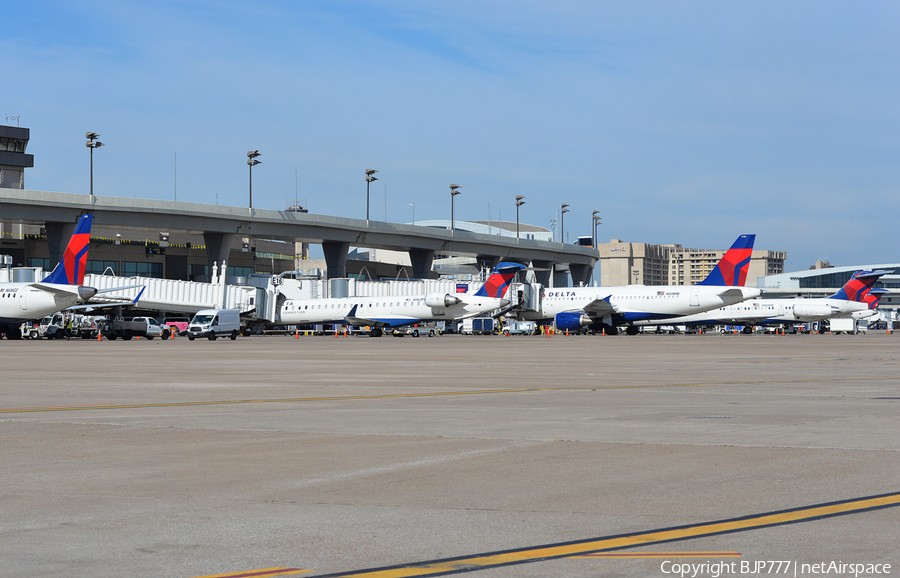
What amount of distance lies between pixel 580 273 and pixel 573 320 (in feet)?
223

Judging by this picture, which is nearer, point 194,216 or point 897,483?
point 897,483

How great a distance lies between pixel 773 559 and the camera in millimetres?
5891

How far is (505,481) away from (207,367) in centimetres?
2217

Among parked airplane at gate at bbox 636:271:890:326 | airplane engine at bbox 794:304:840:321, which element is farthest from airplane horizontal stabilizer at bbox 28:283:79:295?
airplane engine at bbox 794:304:840:321

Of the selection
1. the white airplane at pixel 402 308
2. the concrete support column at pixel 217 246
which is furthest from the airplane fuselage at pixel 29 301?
the concrete support column at pixel 217 246

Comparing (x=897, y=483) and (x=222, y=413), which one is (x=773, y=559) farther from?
(x=222, y=413)

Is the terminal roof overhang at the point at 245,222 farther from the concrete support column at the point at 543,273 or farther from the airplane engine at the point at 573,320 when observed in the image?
the airplane engine at the point at 573,320

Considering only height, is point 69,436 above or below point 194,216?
below

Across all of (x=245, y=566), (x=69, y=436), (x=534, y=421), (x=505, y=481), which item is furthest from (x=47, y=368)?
(x=245, y=566)

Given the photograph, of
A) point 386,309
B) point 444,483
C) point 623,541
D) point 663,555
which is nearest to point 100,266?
point 386,309

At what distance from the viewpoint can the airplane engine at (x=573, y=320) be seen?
86.6 metres

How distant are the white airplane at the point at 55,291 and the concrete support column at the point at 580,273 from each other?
9870 centimetres

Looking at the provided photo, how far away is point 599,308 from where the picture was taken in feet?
286

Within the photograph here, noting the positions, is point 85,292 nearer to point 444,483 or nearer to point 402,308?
point 402,308
